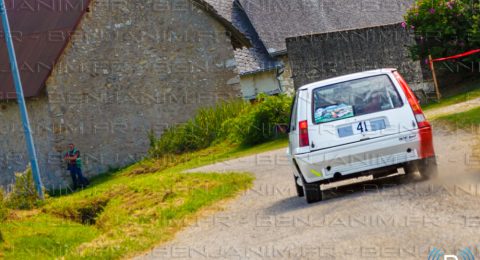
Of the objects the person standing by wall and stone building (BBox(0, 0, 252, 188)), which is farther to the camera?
stone building (BBox(0, 0, 252, 188))

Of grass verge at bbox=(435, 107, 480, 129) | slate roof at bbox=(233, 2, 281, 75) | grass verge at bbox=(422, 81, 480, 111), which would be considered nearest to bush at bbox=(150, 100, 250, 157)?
slate roof at bbox=(233, 2, 281, 75)

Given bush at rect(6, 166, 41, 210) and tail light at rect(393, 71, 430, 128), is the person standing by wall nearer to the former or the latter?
bush at rect(6, 166, 41, 210)

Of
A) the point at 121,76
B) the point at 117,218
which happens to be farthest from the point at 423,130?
the point at 121,76

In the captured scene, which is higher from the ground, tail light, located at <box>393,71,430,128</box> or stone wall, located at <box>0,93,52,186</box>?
tail light, located at <box>393,71,430,128</box>

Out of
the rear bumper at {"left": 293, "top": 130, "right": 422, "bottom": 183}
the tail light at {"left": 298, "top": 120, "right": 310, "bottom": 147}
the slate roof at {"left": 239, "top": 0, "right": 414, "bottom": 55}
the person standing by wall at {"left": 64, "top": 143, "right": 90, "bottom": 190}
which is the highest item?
the slate roof at {"left": 239, "top": 0, "right": 414, "bottom": 55}

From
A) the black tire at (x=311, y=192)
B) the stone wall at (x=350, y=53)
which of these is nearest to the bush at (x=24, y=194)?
the black tire at (x=311, y=192)

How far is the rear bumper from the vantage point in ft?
40.2

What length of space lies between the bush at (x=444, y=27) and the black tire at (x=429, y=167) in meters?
14.8

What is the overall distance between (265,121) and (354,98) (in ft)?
47.5

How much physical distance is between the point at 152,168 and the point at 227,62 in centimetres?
506

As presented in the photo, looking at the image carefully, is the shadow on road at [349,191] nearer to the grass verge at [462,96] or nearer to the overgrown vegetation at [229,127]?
the grass verge at [462,96]

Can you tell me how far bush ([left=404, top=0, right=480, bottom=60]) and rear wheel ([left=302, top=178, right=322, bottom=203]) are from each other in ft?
49.6

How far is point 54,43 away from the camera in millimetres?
31812

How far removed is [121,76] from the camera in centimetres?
3159
